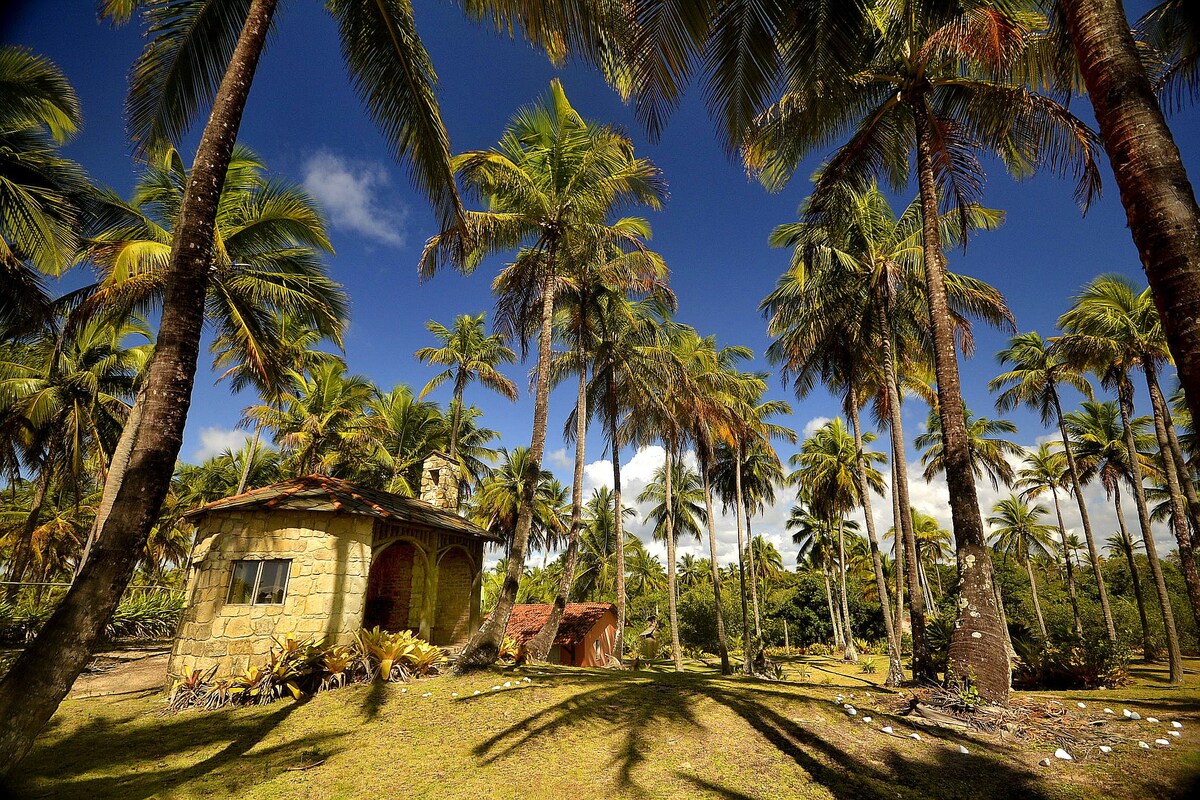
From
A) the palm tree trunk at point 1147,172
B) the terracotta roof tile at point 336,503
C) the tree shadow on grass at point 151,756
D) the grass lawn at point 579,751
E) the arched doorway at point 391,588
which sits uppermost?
the palm tree trunk at point 1147,172

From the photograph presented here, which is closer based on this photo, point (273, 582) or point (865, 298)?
point (273, 582)

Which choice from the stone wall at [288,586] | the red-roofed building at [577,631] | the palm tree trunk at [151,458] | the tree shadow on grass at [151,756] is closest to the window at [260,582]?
the stone wall at [288,586]

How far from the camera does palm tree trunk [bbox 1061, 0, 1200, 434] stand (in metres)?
2.88

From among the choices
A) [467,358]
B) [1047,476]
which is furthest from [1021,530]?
[467,358]

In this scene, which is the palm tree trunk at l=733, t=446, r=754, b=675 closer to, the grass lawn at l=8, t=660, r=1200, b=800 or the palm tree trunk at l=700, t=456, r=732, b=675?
the palm tree trunk at l=700, t=456, r=732, b=675

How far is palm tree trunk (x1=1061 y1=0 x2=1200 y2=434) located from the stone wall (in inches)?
509

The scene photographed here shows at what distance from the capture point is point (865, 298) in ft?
53.6

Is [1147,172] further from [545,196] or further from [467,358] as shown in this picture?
[467,358]

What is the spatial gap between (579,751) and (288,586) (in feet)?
25.8

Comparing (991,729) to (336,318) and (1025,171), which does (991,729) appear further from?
(336,318)

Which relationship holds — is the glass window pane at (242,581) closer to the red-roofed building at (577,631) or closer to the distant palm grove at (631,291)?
the distant palm grove at (631,291)

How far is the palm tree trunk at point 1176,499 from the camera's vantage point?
14.8 meters

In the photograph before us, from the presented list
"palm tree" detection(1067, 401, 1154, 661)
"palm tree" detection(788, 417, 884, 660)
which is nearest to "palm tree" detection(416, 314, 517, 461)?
"palm tree" detection(788, 417, 884, 660)

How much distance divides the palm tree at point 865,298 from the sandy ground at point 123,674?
58.7 feet
